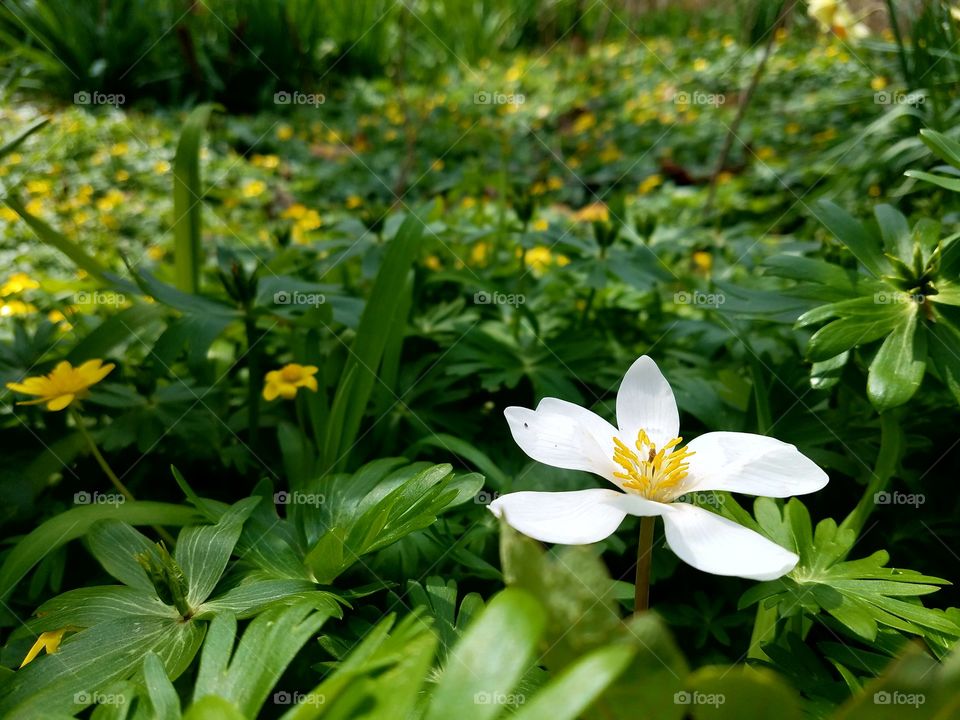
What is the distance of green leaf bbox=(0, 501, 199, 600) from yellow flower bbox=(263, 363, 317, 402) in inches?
10.5

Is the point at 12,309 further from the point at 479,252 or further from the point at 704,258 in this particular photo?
the point at 704,258

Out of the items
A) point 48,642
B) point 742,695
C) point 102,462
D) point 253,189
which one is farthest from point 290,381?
point 253,189

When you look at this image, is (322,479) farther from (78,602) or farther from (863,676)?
(863,676)

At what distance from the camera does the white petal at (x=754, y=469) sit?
2.46 feet

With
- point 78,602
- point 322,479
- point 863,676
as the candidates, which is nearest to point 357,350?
point 322,479

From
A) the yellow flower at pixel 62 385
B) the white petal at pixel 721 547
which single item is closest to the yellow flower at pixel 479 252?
the yellow flower at pixel 62 385

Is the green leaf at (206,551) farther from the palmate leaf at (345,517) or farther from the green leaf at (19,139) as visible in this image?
the green leaf at (19,139)

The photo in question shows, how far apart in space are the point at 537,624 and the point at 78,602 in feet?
2.19

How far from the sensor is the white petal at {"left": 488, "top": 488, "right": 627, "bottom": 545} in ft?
2.23

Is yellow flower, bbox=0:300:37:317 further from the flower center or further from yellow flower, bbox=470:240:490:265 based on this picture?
the flower center

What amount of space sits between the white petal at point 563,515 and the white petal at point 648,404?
0.54 feet

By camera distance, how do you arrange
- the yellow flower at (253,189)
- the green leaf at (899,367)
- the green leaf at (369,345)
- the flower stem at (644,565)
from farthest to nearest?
the yellow flower at (253,189)
the green leaf at (369,345)
the green leaf at (899,367)
the flower stem at (644,565)

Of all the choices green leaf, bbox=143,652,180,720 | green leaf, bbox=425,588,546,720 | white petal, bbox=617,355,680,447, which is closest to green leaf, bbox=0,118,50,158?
green leaf, bbox=143,652,180,720

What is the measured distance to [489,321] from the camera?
5.74 feet
